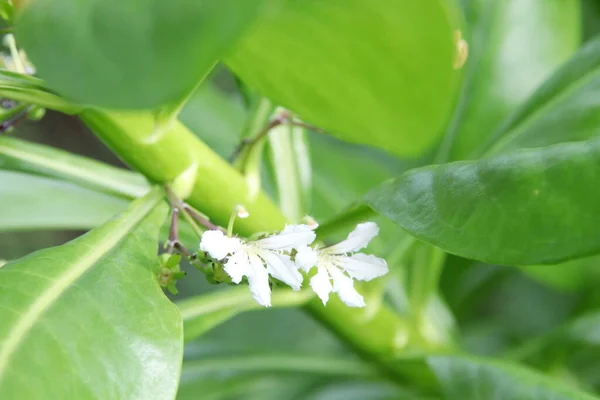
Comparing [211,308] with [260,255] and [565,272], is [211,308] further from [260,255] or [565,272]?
[565,272]

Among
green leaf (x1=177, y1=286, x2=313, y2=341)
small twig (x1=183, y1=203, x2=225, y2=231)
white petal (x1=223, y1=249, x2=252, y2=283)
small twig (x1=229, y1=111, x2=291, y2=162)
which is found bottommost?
green leaf (x1=177, y1=286, x2=313, y2=341)

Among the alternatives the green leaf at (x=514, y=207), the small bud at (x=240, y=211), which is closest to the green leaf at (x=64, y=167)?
the small bud at (x=240, y=211)

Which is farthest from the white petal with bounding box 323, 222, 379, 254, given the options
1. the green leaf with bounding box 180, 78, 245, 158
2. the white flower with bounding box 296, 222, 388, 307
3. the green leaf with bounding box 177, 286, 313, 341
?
the green leaf with bounding box 180, 78, 245, 158

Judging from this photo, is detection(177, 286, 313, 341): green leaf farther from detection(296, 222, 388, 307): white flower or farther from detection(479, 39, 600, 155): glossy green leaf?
detection(479, 39, 600, 155): glossy green leaf

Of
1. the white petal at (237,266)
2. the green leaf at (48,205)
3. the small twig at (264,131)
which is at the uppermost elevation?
the small twig at (264,131)

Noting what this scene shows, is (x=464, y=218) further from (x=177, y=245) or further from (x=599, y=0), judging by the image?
(x=599, y=0)

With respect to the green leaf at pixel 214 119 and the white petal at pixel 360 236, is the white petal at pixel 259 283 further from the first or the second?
the green leaf at pixel 214 119
